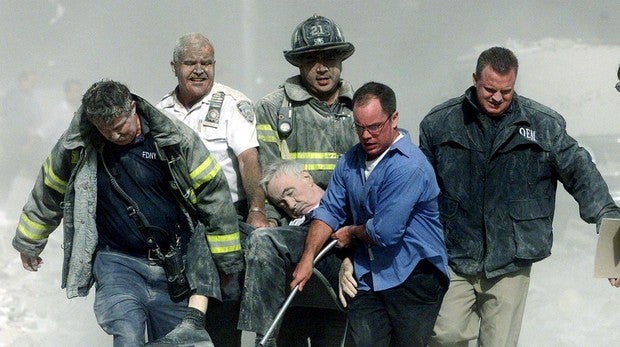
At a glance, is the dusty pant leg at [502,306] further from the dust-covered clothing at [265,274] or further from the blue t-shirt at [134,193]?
the blue t-shirt at [134,193]

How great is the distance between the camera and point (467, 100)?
17.9 ft

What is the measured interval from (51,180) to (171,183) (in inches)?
21.7

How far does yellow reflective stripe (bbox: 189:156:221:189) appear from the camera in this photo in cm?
522

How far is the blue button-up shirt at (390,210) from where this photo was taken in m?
4.91

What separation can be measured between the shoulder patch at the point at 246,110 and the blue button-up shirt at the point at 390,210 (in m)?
0.73

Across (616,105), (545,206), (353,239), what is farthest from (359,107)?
(616,105)

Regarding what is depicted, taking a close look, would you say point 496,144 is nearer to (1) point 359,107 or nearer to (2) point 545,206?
(2) point 545,206

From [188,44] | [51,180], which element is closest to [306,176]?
[188,44]

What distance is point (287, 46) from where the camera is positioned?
10.9 metres

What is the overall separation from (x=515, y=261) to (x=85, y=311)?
176 inches

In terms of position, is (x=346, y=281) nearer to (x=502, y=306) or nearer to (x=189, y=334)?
(x=189, y=334)

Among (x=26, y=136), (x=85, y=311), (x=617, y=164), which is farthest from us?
(x=26, y=136)

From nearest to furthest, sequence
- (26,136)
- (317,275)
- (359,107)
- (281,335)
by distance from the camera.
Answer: (359,107) → (317,275) → (281,335) → (26,136)

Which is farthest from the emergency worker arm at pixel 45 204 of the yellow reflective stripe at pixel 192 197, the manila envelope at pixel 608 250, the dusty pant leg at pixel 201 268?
the manila envelope at pixel 608 250
